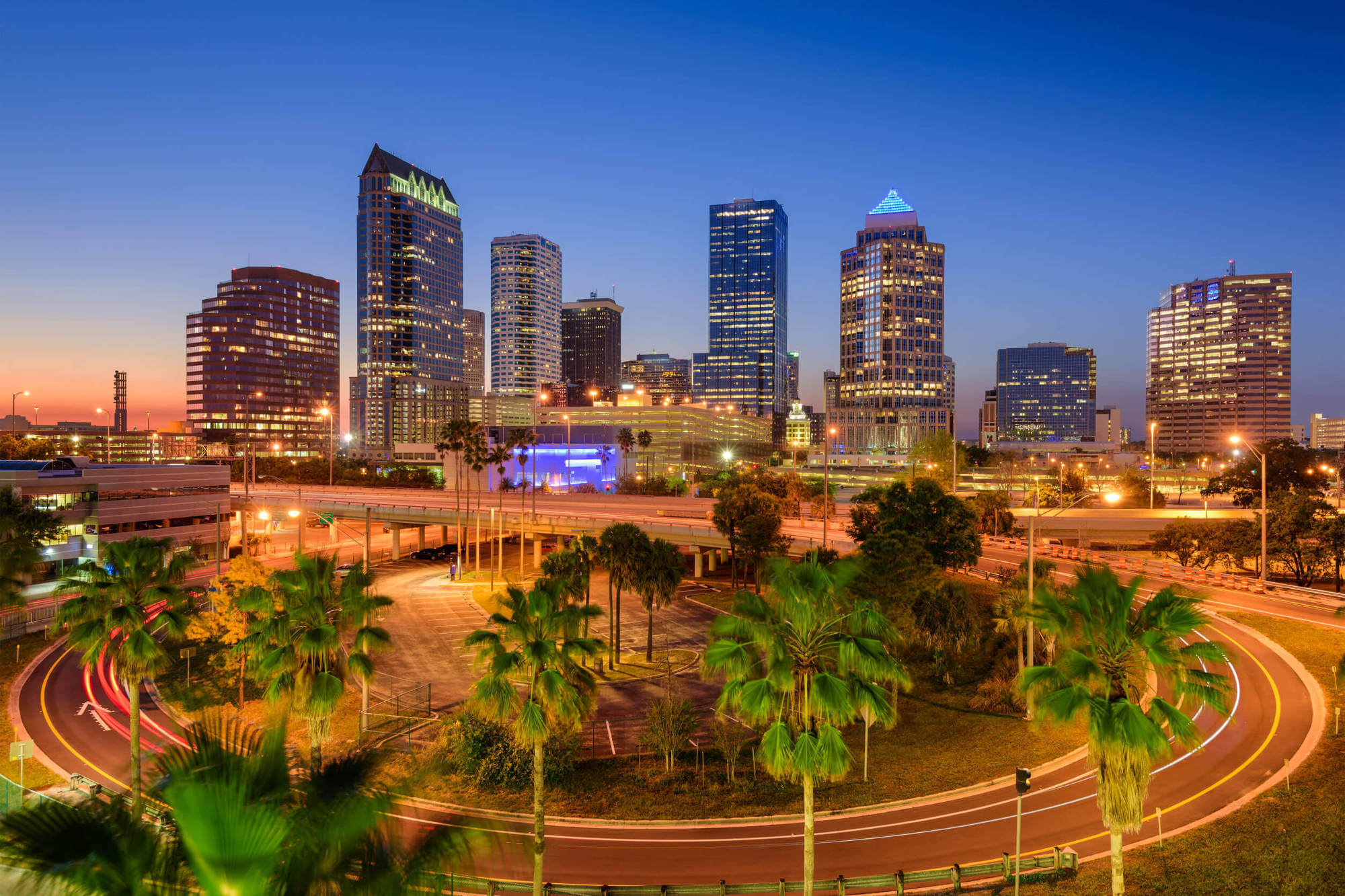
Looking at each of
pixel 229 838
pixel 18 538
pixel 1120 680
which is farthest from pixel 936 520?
pixel 18 538

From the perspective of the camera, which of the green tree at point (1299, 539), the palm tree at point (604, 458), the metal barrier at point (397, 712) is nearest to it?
the metal barrier at point (397, 712)

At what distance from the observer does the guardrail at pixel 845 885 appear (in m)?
17.1

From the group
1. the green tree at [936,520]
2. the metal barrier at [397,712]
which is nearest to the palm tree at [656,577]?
the green tree at [936,520]

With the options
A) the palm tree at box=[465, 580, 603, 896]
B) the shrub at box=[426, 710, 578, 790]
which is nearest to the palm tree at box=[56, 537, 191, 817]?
the shrub at box=[426, 710, 578, 790]

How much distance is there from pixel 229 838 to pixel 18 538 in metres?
44.3

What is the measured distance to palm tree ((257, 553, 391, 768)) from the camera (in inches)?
805

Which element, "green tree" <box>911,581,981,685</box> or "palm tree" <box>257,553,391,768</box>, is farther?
"green tree" <box>911,581,981,685</box>

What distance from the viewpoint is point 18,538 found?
37656 millimetres

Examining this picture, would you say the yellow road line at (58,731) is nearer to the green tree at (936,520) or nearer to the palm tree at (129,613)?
the palm tree at (129,613)

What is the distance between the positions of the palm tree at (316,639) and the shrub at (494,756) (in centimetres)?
468

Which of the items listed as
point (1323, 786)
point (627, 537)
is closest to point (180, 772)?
point (1323, 786)

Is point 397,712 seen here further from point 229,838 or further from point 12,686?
point 229,838

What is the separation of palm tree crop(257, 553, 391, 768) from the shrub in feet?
15.3

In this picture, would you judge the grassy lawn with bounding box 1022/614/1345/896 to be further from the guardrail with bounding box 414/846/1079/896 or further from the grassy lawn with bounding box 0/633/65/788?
the grassy lawn with bounding box 0/633/65/788
